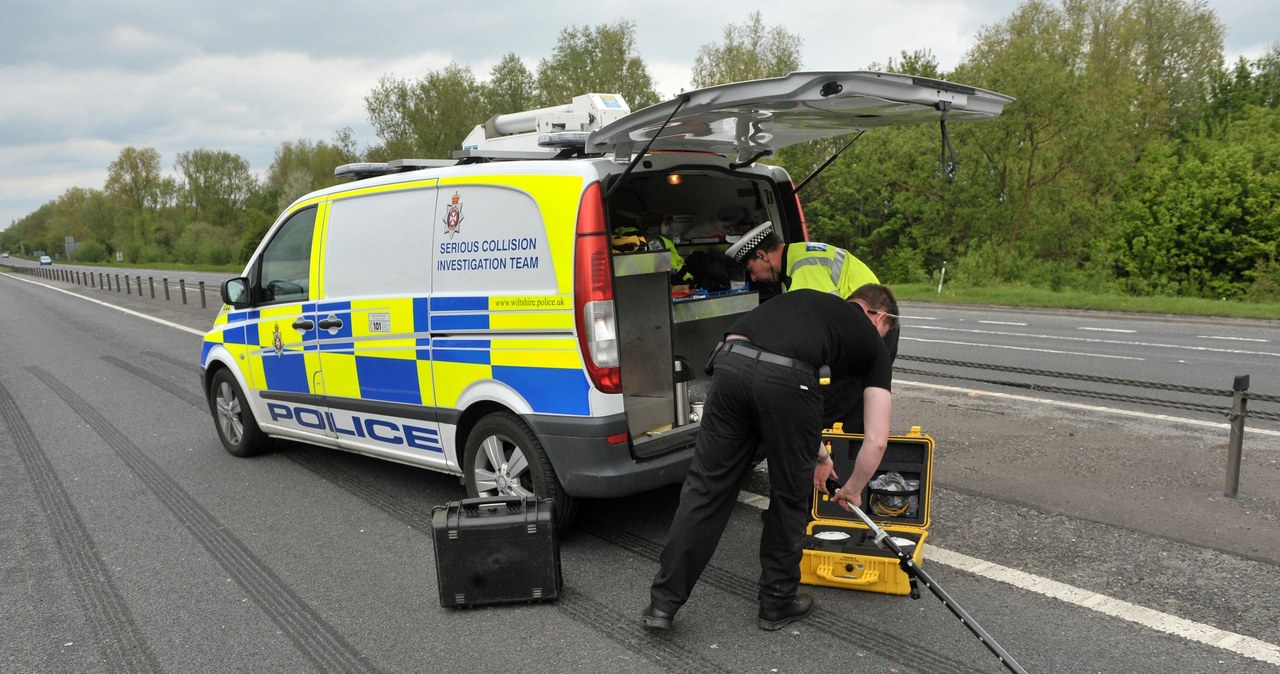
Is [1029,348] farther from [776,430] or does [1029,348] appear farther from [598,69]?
[598,69]

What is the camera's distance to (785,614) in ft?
11.8

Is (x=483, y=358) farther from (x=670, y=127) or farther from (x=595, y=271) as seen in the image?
(x=670, y=127)

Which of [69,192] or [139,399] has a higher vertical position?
[69,192]

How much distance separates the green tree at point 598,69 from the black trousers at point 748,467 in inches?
1650

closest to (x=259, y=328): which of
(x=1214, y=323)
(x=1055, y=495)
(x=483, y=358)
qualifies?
(x=483, y=358)

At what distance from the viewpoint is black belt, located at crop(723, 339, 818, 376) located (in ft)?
11.2

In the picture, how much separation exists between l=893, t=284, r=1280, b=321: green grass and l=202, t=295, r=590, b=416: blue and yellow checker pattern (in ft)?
57.6

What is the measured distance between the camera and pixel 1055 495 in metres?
5.11

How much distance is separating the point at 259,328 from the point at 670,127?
3.50 meters

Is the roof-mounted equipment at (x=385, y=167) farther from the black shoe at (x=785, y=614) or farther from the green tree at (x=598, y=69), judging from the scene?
the green tree at (x=598, y=69)

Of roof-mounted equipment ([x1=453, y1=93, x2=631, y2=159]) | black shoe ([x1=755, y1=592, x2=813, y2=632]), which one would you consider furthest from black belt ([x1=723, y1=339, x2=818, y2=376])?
roof-mounted equipment ([x1=453, y1=93, x2=631, y2=159])

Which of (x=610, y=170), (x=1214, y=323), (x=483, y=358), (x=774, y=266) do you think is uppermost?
(x=610, y=170)

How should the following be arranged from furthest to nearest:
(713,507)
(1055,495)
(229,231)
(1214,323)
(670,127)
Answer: (229,231), (1214,323), (1055,495), (670,127), (713,507)

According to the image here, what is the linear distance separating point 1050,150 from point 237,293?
26775 millimetres
